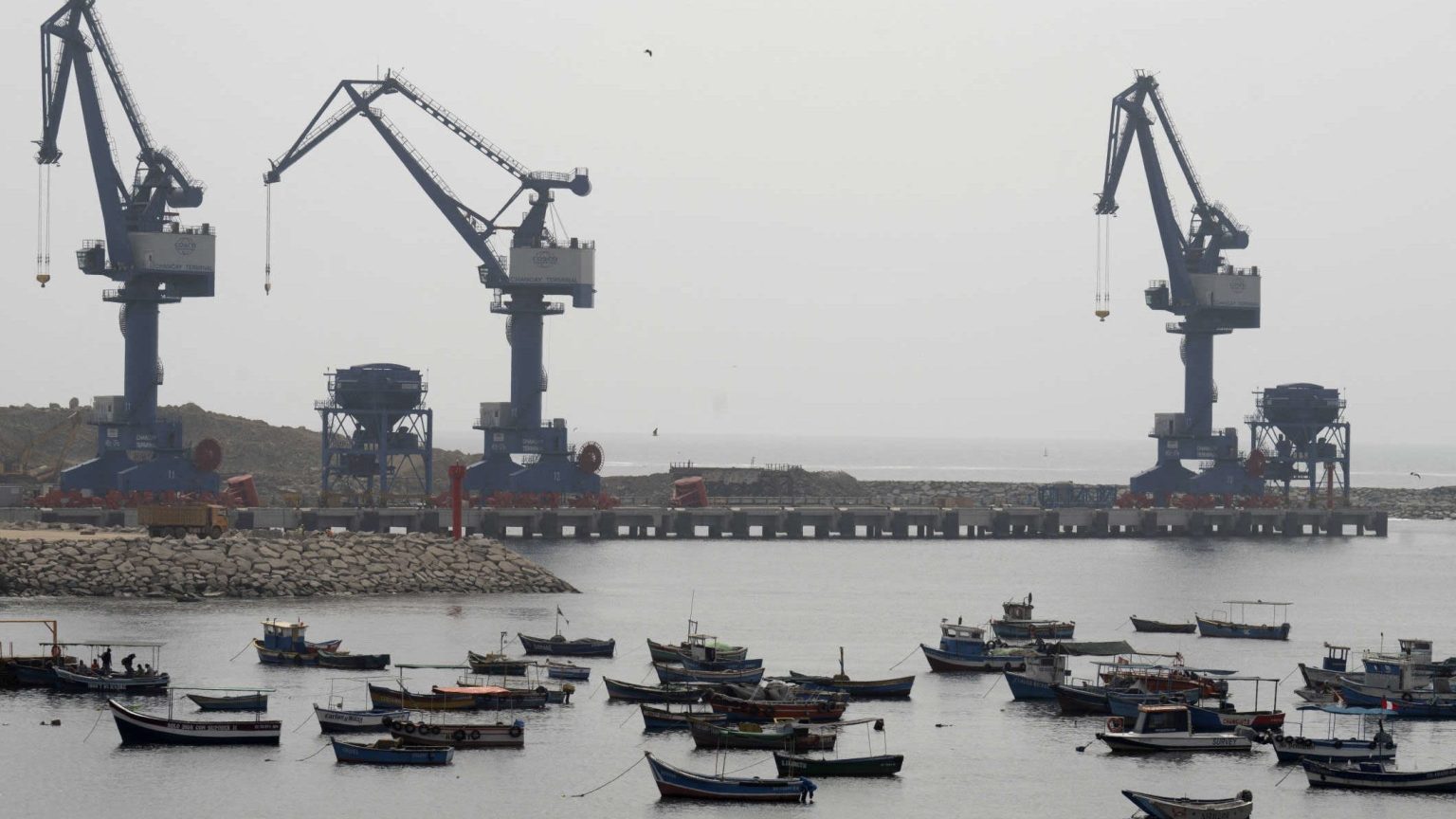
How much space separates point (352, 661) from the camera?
74375 millimetres

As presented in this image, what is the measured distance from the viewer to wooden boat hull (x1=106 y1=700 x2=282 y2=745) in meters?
61.9

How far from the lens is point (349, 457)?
136m

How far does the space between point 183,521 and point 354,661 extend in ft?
105

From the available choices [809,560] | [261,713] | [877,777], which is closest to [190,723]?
[261,713]

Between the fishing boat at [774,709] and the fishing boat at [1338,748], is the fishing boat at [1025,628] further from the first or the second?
the fishing boat at [1338,748]

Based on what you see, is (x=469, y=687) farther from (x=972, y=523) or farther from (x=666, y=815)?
(x=972, y=523)

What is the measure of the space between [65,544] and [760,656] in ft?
115

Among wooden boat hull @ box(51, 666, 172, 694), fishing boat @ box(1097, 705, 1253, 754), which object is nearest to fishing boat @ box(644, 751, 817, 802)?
fishing boat @ box(1097, 705, 1253, 754)

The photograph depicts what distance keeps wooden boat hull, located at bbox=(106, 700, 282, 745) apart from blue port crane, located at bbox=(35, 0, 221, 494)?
65.6 m

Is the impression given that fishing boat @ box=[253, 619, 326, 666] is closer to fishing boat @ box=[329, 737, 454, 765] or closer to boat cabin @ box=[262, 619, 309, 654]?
boat cabin @ box=[262, 619, 309, 654]

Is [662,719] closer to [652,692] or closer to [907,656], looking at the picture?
[652,692]

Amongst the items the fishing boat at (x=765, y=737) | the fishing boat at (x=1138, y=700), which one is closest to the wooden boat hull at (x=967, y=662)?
the fishing boat at (x=1138, y=700)

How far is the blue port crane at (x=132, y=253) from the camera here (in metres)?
124

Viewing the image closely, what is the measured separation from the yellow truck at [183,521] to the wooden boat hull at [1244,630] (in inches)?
1736
